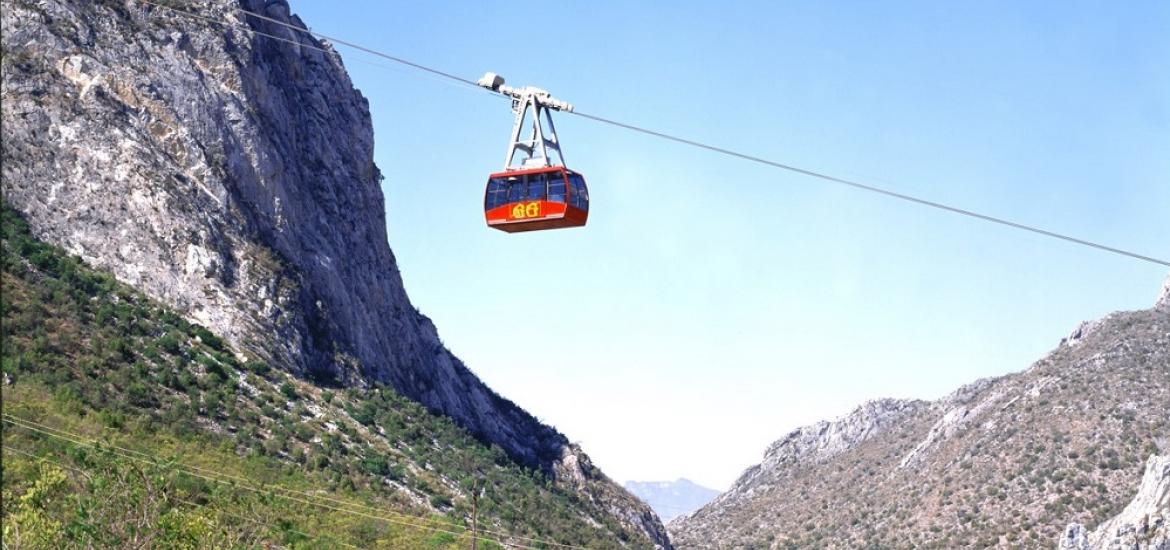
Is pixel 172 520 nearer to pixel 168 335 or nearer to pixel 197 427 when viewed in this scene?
pixel 197 427

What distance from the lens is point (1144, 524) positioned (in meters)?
90.2

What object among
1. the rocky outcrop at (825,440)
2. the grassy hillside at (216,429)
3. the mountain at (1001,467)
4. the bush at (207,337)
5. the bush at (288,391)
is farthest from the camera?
the rocky outcrop at (825,440)

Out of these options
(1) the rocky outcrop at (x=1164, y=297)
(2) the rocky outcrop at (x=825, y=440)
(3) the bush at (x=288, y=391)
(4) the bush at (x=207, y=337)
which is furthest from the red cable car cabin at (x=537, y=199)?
(2) the rocky outcrop at (x=825, y=440)

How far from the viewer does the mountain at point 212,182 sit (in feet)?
261

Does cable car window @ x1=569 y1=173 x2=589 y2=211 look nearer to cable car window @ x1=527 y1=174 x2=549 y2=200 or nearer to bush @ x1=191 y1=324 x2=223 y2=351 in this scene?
cable car window @ x1=527 y1=174 x2=549 y2=200

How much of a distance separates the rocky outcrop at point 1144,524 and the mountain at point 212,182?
36137mm

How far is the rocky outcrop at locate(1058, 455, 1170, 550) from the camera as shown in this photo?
88.5 m

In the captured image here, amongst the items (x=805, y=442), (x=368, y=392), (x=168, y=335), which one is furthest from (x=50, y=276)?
(x=805, y=442)

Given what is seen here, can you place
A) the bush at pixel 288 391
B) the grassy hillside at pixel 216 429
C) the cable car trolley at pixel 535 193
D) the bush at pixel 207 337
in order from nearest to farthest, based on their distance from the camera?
the cable car trolley at pixel 535 193 < the grassy hillside at pixel 216 429 < the bush at pixel 207 337 < the bush at pixel 288 391

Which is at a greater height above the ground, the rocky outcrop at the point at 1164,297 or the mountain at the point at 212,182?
the rocky outcrop at the point at 1164,297

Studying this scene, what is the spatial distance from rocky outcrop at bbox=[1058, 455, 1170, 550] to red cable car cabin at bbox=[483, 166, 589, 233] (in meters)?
62.5

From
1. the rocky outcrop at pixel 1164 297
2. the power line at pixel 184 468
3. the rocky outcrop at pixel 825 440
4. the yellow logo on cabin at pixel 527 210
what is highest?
the rocky outcrop at pixel 1164 297

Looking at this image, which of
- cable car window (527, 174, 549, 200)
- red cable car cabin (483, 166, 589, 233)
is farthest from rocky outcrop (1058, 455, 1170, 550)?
cable car window (527, 174, 549, 200)

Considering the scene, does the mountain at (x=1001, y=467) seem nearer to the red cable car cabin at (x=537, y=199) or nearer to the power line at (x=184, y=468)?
the power line at (x=184, y=468)
